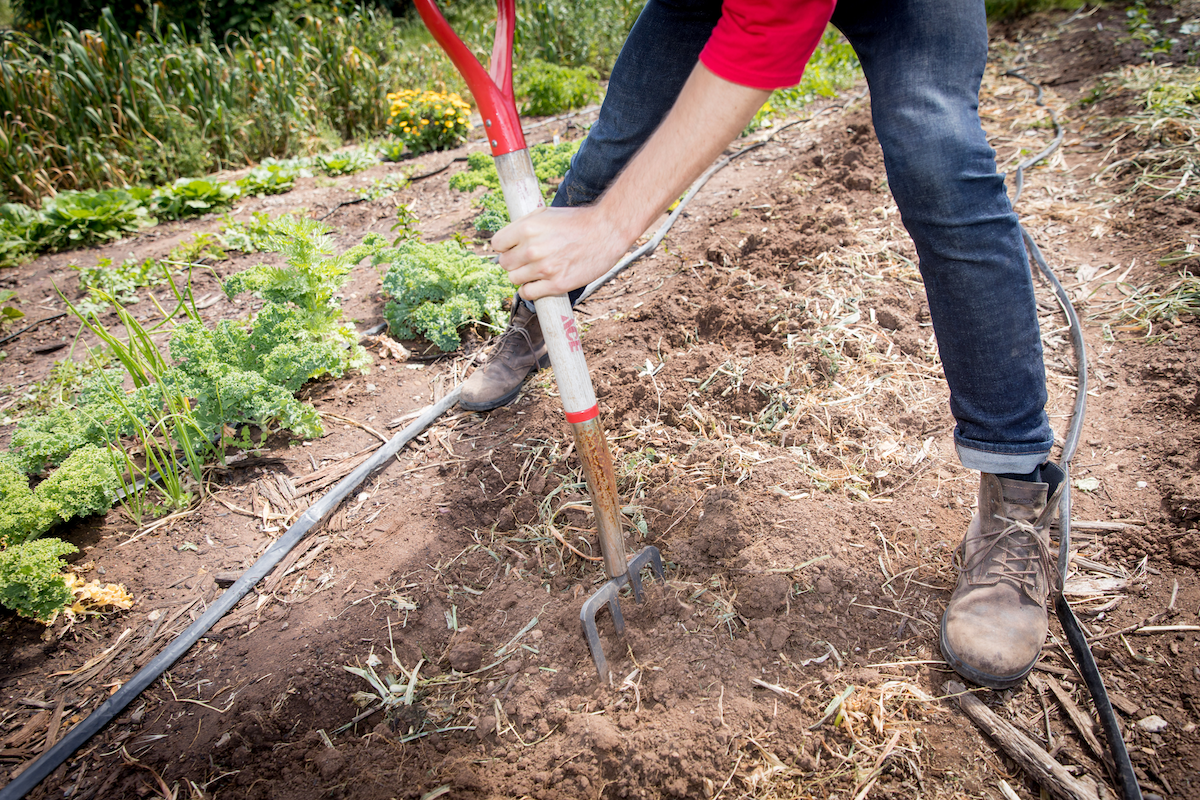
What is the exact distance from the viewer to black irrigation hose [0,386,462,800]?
1.49m

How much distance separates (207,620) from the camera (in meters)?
1.79

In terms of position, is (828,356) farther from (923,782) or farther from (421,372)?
(421,372)

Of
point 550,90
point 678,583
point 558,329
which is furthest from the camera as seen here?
point 550,90

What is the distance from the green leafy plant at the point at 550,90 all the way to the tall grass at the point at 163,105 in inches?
68.1

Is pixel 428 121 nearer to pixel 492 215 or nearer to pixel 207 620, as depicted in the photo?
pixel 492 215

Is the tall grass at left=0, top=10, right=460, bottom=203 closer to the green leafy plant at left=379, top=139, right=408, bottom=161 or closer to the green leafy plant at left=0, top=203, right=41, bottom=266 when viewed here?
the green leafy plant at left=0, top=203, right=41, bottom=266

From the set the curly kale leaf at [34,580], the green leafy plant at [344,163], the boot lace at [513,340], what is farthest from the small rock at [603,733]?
the green leafy plant at [344,163]

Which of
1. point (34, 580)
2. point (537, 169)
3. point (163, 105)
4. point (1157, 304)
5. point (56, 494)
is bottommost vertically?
point (1157, 304)

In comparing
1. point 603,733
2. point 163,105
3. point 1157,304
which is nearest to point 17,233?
point 163,105

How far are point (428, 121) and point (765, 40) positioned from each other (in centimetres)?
522

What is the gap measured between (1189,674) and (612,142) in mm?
1988

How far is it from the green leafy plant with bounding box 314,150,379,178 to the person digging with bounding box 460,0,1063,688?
14.7ft

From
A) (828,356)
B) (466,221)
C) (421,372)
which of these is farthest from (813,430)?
(466,221)

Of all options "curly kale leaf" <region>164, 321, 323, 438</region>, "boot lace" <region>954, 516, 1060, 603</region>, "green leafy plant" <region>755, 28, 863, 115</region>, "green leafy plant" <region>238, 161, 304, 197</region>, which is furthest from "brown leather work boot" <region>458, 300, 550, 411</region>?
"green leafy plant" <region>238, 161, 304, 197</region>
